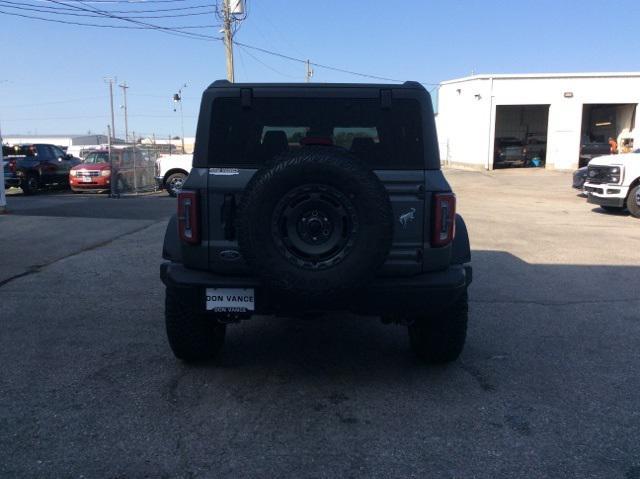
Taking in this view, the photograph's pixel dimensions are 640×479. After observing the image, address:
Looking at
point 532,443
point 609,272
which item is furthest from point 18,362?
point 609,272

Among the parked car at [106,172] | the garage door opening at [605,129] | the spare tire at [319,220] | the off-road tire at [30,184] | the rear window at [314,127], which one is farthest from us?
the garage door opening at [605,129]

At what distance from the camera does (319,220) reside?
12.2ft

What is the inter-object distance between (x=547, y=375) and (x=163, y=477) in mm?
2912

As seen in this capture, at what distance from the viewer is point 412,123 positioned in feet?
14.2

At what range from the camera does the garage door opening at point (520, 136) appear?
37.4m

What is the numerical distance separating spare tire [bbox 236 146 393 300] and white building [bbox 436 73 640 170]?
33.5 metres

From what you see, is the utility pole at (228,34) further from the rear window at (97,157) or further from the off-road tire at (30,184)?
the off-road tire at (30,184)

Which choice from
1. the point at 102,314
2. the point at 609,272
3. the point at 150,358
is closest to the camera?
the point at 150,358

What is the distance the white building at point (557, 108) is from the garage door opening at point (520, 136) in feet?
1.42

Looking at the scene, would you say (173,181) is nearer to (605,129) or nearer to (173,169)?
(173,169)

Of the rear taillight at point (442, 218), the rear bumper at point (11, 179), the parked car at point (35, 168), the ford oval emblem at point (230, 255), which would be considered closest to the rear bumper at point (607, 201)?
the rear taillight at point (442, 218)

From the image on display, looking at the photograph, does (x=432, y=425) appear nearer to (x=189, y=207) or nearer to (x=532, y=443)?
(x=532, y=443)

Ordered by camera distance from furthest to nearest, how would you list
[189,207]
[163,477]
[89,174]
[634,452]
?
[89,174] → [189,207] → [634,452] → [163,477]

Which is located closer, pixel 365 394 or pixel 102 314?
pixel 365 394
